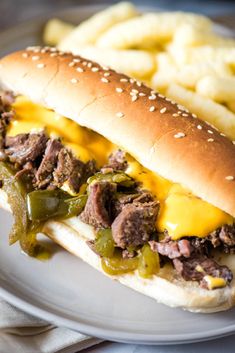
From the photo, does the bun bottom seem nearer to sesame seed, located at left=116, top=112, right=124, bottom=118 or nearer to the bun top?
the bun top

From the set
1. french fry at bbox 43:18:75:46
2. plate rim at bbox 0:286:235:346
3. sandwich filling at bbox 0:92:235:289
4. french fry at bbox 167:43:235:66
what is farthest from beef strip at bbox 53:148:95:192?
french fry at bbox 43:18:75:46

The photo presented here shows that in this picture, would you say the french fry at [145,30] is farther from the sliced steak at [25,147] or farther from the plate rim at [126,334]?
the plate rim at [126,334]

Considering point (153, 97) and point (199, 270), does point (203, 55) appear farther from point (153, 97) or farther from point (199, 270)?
point (199, 270)

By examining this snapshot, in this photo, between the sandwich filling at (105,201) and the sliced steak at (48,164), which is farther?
the sliced steak at (48,164)

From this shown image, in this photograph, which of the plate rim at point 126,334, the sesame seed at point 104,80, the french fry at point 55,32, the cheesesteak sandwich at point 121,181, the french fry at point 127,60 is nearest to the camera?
the plate rim at point 126,334

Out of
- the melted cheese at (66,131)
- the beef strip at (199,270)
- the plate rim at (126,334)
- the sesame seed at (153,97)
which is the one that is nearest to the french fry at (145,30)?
the sesame seed at (153,97)

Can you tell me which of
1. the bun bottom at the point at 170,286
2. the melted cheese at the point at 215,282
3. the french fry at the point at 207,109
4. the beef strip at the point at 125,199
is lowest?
the bun bottom at the point at 170,286
